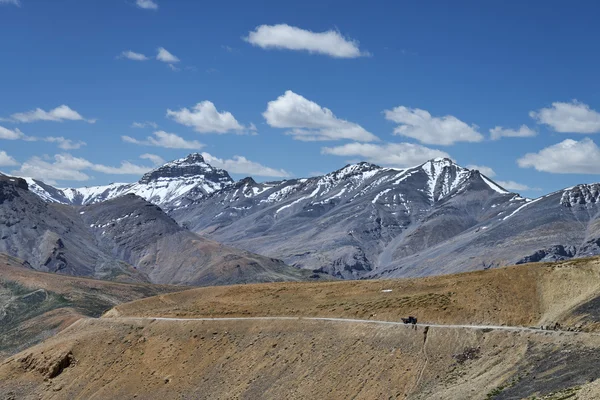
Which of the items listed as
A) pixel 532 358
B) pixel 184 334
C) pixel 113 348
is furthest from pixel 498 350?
pixel 113 348

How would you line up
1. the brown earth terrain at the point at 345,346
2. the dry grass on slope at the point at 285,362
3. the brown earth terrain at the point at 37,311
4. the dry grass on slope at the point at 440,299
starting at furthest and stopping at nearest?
the brown earth terrain at the point at 37,311
the dry grass on slope at the point at 440,299
the brown earth terrain at the point at 345,346
the dry grass on slope at the point at 285,362

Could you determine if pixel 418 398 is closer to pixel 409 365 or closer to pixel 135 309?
pixel 409 365

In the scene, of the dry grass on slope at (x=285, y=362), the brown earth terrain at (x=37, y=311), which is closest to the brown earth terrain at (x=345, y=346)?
the dry grass on slope at (x=285, y=362)

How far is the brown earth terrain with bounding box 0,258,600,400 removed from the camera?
6525 centimetres

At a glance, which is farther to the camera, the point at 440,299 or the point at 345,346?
Result: the point at 440,299

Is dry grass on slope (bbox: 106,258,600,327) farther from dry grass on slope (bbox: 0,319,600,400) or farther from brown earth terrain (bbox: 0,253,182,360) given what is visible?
brown earth terrain (bbox: 0,253,182,360)

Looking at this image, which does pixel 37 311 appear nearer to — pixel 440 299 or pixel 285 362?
pixel 285 362

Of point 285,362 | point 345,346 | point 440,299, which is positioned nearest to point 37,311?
point 285,362

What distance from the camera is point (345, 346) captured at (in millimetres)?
78938

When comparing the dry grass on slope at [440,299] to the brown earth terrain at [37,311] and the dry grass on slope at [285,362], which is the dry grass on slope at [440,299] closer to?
the dry grass on slope at [285,362]

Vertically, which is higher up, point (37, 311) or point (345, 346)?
point (345, 346)

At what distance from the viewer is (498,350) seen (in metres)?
68.2

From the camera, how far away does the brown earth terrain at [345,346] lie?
6525cm

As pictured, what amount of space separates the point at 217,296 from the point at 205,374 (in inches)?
1019
